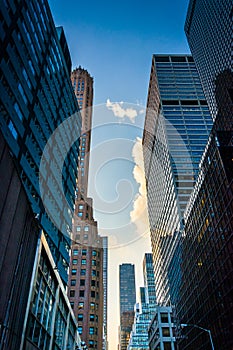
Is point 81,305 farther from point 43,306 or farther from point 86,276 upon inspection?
point 43,306

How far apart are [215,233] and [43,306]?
37059 mm

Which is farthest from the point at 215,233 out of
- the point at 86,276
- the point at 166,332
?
the point at 166,332

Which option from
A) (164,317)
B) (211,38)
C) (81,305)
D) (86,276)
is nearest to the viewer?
(81,305)

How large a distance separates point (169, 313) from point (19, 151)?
94653 millimetres

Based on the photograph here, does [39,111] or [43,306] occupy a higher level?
[39,111]

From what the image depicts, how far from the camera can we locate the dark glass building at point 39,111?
40969mm

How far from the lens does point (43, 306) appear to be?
2603 cm

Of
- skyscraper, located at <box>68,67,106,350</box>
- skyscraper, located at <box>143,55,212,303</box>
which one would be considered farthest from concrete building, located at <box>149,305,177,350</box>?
skyscraper, located at <box>68,67,106,350</box>

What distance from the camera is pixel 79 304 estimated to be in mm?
89438

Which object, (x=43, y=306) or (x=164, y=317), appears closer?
(x=43, y=306)

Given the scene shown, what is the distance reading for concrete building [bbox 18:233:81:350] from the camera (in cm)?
2063

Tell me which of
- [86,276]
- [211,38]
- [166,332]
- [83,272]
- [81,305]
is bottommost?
[166,332]

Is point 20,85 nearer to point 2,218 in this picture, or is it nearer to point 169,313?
point 2,218

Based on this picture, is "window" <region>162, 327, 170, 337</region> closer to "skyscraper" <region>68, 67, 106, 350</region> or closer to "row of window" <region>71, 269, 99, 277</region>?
"skyscraper" <region>68, 67, 106, 350</region>
